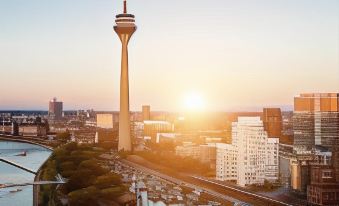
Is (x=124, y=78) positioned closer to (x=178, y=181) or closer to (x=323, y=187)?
(x=178, y=181)

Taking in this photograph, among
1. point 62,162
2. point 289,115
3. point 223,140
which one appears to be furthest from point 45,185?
point 289,115

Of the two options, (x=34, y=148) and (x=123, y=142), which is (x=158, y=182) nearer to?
(x=123, y=142)

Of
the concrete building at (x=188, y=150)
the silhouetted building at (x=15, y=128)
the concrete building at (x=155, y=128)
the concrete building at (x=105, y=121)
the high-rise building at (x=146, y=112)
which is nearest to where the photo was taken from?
the concrete building at (x=188, y=150)

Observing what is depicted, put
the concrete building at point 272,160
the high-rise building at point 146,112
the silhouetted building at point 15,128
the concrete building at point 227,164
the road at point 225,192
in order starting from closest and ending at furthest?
the road at point 225,192 < the concrete building at point 272,160 < the concrete building at point 227,164 < the high-rise building at point 146,112 < the silhouetted building at point 15,128

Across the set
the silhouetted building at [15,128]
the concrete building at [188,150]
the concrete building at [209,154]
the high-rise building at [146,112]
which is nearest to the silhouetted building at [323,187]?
the concrete building at [209,154]

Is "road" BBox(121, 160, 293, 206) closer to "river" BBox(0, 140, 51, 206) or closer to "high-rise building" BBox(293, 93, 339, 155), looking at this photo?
"high-rise building" BBox(293, 93, 339, 155)

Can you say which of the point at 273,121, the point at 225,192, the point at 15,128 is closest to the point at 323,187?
the point at 225,192

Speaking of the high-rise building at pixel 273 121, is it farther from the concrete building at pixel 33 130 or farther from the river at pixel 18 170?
the concrete building at pixel 33 130
